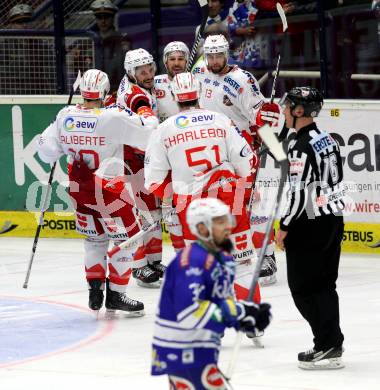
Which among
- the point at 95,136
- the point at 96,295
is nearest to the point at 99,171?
the point at 95,136

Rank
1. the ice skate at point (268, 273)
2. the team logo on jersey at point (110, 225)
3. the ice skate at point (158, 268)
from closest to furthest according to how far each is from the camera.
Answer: the team logo on jersey at point (110, 225), the ice skate at point (268, 273), the ice skate at point (158, 268)

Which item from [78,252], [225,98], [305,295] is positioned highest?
[225,98]

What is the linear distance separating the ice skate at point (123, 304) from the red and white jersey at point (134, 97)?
172cm

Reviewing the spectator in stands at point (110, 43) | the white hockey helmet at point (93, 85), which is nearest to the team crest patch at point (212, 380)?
the white hockey helmet at point (93, 85)

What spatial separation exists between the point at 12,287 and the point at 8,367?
3239 millimetres

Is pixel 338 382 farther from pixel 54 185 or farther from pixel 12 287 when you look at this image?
pixel 54 185

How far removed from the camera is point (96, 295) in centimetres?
987

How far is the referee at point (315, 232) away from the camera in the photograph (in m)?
7.80

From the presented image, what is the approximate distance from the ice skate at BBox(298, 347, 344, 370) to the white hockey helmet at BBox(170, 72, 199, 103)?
193 cm

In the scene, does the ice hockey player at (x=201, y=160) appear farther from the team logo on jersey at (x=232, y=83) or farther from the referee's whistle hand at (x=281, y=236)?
the team logo on jersey at (x=232, y=83)

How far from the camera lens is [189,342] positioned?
587 centimetres

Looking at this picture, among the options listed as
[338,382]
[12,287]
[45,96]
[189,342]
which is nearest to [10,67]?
[45,96]

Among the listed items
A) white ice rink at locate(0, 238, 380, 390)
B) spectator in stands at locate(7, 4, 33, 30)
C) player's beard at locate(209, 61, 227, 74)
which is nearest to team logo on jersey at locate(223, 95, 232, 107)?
player's beard at locate(209, 61, 227, 74)

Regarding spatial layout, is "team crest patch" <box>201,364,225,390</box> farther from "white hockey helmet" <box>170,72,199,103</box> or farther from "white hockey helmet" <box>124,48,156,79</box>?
"white hockey helmet" <box>124,48,156,79</box>
